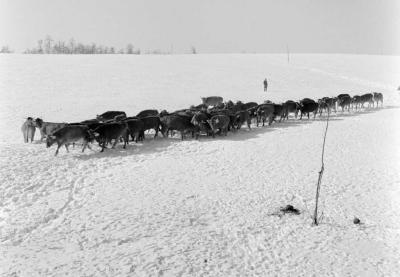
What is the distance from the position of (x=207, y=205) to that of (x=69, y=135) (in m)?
6.83

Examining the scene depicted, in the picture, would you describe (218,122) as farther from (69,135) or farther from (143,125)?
(69,135)

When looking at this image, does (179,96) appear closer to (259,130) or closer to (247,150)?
(259,130)

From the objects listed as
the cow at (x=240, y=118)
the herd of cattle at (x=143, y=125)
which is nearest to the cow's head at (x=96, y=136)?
the herd of cattle at (x=143, y=125)

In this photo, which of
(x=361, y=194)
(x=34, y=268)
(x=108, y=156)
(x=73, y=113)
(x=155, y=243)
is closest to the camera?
(x=34, y=268)

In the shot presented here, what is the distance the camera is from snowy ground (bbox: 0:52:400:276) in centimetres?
757

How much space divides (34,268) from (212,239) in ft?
11.4

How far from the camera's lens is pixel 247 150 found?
52.4 ft

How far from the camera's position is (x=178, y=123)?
17.7m

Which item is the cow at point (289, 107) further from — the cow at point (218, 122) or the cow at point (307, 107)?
the cow at point (218, 122)

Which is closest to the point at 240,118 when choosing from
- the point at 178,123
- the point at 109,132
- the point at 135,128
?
the point at 178,123

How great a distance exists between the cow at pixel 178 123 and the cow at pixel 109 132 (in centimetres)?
246

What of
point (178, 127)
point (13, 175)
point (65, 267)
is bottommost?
point (65, 267)

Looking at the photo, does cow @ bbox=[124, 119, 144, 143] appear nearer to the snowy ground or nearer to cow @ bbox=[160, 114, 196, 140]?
the snowy ground

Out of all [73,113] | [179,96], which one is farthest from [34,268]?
[179,96]
